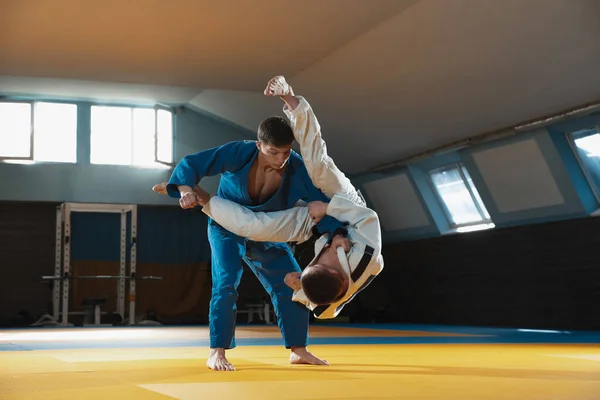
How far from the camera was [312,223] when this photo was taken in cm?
329

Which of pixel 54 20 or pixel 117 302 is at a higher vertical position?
pixel 54 20

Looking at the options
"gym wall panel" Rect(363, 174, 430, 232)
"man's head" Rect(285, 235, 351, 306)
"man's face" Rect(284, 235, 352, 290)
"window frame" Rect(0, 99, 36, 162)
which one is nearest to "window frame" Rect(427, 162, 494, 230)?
"gym wall panel" Rect(363, 174, 430, 232)

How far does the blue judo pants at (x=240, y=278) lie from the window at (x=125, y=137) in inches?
319

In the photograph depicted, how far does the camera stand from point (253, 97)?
10484 mm

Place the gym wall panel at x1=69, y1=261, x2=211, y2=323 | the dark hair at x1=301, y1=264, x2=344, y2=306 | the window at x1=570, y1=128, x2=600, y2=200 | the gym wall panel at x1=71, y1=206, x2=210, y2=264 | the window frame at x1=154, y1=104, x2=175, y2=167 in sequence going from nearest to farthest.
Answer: the dark hair at x1=301, y1=264, x2=344, y2=306 → the window at x1=570, y1=128, x2=600, y2=200 → the window frame at x1=154, y1=104, x2=175, y2=167 → the gym wall panel at x1=71, y1=206, x2=210, y2=264 → the gym wall panel at x1=69, y1=261, x2=211, y2=323

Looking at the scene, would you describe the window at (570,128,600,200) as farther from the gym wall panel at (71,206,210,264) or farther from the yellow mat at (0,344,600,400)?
the gym wall panel at (71,206,210,264)

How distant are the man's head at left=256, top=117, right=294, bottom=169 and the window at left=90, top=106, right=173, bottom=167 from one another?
27.5 ft

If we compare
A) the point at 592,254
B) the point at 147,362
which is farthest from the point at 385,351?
the point at 592,254

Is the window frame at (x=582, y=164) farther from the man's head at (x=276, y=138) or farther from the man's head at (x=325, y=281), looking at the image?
the man's head at (x=325, y=281)

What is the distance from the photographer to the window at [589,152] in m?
8.05

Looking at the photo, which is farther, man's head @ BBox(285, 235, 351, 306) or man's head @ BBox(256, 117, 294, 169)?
man's head @ BBox(256, 117, 294, 169)

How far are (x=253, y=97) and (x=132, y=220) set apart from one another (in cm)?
254

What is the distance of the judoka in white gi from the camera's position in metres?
2.87

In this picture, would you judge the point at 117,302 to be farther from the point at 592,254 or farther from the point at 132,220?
the point at 592,254
